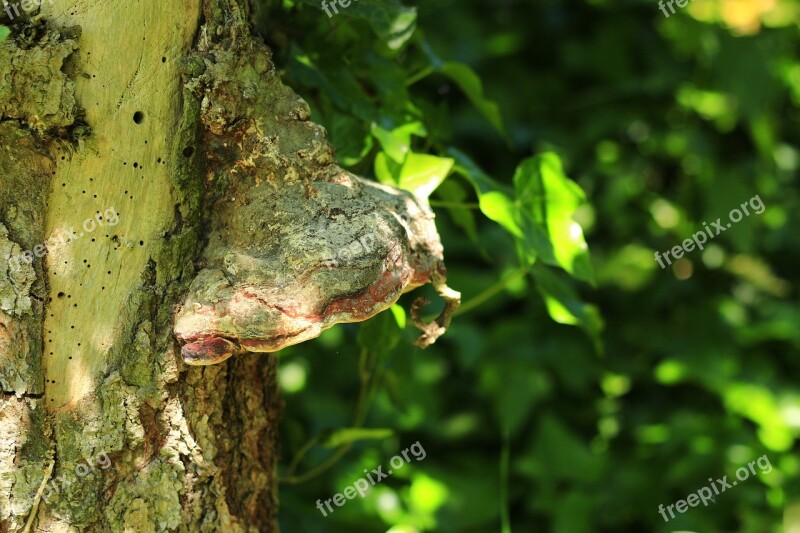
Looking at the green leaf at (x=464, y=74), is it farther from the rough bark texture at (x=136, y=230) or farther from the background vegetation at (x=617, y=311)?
the background vegetation at (x=617, y=311)

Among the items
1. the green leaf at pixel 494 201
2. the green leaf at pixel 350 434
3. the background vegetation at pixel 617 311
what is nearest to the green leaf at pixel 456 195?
the green leaf at pixel 494 201

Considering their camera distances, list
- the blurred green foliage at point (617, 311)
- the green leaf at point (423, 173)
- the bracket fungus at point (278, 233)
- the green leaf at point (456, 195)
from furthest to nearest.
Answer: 1. the blurred green foliage at point (617, 311)
2. the green leaf at point (456, 195)
3. the green leaf at point (423, 173)
4. the bracket fungus at point (278, 233)

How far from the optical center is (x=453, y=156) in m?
1.30

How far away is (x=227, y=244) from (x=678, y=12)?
198 cm

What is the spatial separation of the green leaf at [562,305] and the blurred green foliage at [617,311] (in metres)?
0.58

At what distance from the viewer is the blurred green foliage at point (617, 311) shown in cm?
220

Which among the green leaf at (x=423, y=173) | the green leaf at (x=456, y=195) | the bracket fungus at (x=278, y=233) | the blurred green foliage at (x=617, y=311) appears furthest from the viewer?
the blurred green foliage at (x=617, y=311)

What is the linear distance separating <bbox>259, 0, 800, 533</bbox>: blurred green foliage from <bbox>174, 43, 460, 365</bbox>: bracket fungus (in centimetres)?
94

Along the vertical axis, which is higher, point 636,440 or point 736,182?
point 736,182

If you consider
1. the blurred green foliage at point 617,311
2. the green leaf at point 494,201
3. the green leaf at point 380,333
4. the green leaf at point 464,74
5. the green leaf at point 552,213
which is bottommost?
the blurred green foliage at point 617,311

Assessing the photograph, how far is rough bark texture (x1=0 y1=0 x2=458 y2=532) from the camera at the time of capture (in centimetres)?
90

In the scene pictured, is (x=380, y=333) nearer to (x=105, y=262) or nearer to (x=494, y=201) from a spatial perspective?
(x=494, y=201)

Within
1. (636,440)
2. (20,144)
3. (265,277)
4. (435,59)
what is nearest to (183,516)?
(265,277)

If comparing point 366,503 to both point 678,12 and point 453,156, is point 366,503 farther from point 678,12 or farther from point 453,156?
point 678,12
